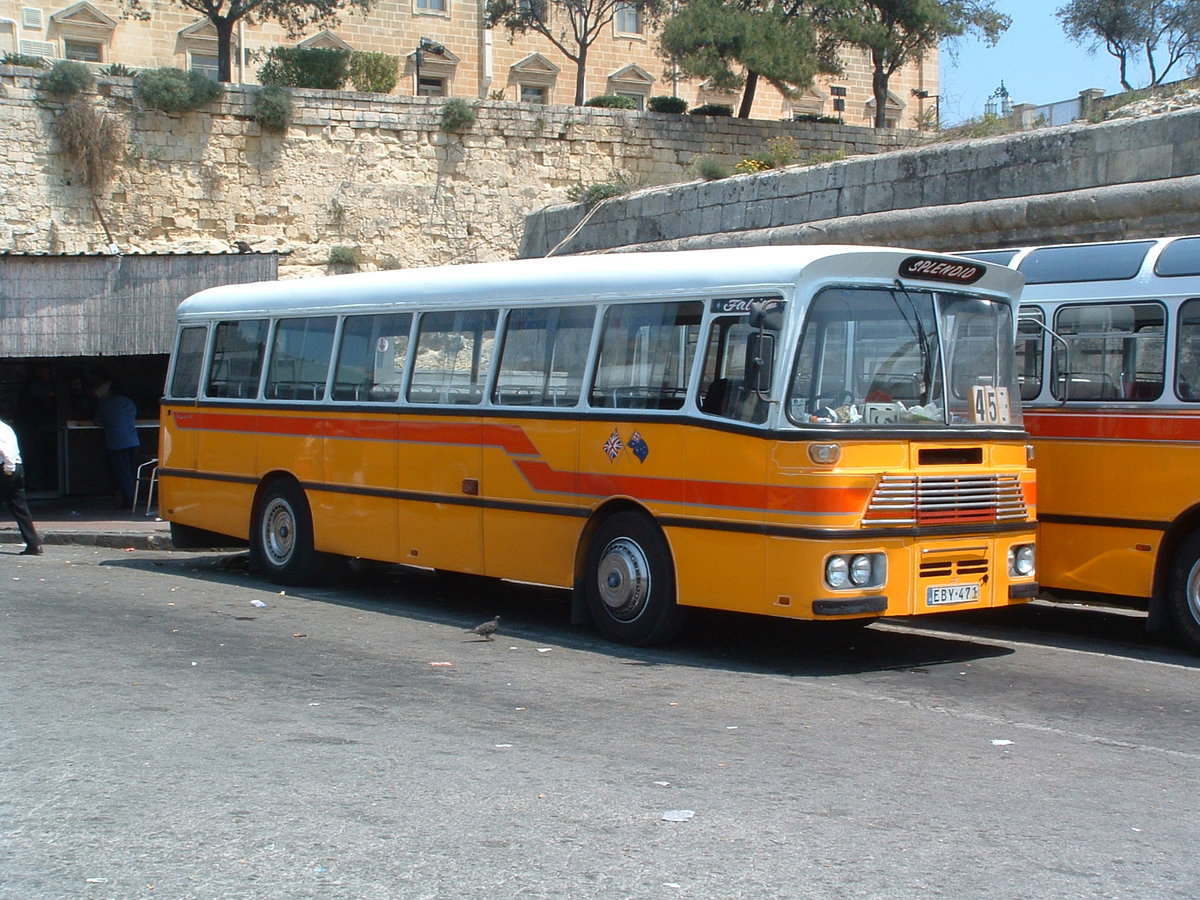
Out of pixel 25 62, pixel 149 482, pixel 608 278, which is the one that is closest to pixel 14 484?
pixel 149 482

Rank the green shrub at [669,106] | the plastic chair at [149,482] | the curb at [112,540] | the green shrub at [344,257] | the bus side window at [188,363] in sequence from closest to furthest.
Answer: the bus side window at [188,363] < the curb at [112,540] < the plastic chair at [149,482] < the green shrub at [344,257] < the green shrub at [669,106]

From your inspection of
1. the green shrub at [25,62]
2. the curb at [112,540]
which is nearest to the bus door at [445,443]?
the curb at [112,540]

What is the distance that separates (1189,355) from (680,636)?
3810mm

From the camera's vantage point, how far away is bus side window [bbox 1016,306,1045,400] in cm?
994

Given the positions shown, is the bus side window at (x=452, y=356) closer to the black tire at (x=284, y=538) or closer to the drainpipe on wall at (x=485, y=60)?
the black tire at (x=284, y=538)

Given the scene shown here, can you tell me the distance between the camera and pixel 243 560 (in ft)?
47.8

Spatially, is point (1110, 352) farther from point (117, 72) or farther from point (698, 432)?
point (117, 72)

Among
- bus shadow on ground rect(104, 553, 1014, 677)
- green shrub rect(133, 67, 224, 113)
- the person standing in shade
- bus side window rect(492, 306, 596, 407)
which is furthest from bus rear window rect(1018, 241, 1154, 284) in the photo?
green shrub rect(133, 67, 224, 113)

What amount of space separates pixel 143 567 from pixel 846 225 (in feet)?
31.4

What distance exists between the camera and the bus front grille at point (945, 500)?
26.8 ft

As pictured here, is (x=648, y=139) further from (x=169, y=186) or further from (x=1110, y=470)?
(x=1110, y=470)

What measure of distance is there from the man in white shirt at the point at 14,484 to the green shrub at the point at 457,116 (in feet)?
65.7

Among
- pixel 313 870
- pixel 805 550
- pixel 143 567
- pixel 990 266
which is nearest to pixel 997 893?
pixel 313 870

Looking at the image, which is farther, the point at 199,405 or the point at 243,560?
the point at 243,560
